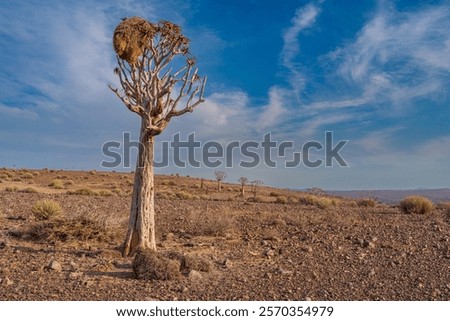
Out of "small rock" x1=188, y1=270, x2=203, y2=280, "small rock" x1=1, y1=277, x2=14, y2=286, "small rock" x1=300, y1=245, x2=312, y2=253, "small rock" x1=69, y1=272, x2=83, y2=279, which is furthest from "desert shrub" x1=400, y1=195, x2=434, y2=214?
"small rock" x1=1, y1=277, x2=14, y2=286

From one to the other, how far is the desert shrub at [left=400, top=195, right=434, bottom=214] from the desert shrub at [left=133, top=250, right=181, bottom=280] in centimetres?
1513

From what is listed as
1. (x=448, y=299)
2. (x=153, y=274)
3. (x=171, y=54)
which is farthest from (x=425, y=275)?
(x=171, y=54)

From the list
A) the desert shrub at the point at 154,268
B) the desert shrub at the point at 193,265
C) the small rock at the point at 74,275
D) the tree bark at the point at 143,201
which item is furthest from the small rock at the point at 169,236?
the small rock at the point at 74,275

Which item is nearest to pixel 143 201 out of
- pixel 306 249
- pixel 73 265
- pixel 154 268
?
pixel 73 265

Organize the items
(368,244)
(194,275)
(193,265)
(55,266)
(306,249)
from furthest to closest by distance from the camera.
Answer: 1. (368,244)
2. (306,249)
3. (193,265)
4. (55,266)
5. (194,275)

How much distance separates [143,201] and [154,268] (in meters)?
2.46

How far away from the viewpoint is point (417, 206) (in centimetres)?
2005

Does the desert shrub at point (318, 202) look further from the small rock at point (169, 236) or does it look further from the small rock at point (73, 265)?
the small rock at point (73, 265)

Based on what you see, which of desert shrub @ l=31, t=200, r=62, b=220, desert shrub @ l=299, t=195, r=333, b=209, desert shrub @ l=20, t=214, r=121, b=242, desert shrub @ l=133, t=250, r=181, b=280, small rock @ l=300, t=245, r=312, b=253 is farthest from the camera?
desert shrub @ l=299, t=195, r=333, b=209

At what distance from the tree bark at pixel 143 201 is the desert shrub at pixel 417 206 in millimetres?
14014

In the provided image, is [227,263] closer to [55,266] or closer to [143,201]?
[143,201]

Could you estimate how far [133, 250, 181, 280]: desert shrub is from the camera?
7625 mm

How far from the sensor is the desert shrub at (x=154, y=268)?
7625 mm

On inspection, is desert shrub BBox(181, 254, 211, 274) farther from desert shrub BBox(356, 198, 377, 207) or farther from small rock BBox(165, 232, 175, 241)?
desert shrub BBox(356, 198, 377, 207)
